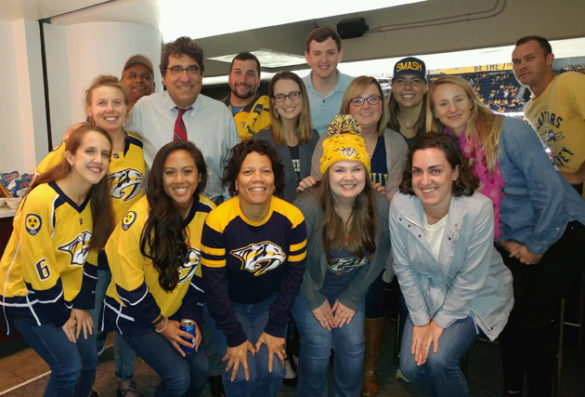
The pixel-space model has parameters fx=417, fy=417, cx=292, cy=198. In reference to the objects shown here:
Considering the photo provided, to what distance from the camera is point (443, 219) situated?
6.30ft

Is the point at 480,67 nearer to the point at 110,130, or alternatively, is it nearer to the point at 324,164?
the point at 324,164

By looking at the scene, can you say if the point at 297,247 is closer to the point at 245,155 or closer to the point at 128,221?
the point at 245,155

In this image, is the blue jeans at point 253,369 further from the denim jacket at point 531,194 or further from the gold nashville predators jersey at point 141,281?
the denim jacket at point 531,194

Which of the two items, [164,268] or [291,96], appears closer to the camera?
[164,268]

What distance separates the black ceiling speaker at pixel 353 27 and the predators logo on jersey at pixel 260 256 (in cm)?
566

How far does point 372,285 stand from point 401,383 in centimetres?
72

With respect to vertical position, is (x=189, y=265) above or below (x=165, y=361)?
above

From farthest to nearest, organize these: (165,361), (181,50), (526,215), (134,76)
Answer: (134,76), (181,50), (526,215), (165,361)

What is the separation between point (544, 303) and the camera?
2012 mm

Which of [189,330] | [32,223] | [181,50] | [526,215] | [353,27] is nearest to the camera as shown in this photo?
[32,223]

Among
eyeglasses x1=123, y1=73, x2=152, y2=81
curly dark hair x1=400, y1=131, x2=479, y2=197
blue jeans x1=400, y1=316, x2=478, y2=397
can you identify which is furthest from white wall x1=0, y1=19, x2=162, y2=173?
blue jeans x1=400, y1=316, x2=478, y2=397

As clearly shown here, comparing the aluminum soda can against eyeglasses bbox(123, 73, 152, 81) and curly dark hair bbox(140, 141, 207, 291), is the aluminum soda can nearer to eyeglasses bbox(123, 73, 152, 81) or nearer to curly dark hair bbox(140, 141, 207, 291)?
curly dark hair bbox(140, 141, 207, 291)

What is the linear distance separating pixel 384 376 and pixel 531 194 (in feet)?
4.57

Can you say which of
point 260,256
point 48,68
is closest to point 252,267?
point 260,256
